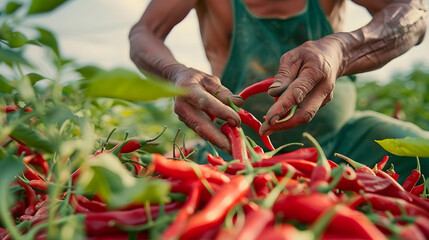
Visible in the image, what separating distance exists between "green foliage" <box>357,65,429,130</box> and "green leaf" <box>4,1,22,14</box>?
2.48 m

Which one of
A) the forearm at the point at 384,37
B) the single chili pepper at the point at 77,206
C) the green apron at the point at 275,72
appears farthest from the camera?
the green apron at the point at 275,72

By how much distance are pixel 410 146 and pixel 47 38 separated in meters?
0.70

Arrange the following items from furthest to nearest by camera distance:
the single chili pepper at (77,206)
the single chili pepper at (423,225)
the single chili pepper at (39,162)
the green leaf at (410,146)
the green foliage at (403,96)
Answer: the green foliage at (403,96) < the single chili pepper at (39,162) < the green leaf at (410,146) < the single chili pepper at (77,206) < the single chili pepper at (423,225)

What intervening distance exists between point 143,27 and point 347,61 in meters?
0.90

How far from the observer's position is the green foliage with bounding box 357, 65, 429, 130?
3.37 m

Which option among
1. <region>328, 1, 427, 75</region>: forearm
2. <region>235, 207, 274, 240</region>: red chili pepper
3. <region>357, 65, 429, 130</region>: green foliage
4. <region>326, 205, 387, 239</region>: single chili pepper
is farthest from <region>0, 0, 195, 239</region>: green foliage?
<region>357, 65, 429, 130</region>: green foliage

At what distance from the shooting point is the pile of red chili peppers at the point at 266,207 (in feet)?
1.69

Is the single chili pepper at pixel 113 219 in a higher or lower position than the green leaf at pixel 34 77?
lower

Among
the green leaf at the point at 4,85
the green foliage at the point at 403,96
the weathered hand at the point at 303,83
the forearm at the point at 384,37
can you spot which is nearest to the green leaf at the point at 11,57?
the green leaf at the point at 4,85

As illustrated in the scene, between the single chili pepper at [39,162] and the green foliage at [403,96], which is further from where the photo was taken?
the green foliage at [403,96]

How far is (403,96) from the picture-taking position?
3658 millimetres

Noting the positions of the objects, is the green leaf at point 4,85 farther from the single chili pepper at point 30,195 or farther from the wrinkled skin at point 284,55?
the wrinkled skin at point 284,55

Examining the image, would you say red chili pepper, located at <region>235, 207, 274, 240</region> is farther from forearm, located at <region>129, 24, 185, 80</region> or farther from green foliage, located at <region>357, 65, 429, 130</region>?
green foliage, located at <region>357, 65, 429, 130</region>

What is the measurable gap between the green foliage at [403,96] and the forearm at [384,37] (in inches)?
47.9
